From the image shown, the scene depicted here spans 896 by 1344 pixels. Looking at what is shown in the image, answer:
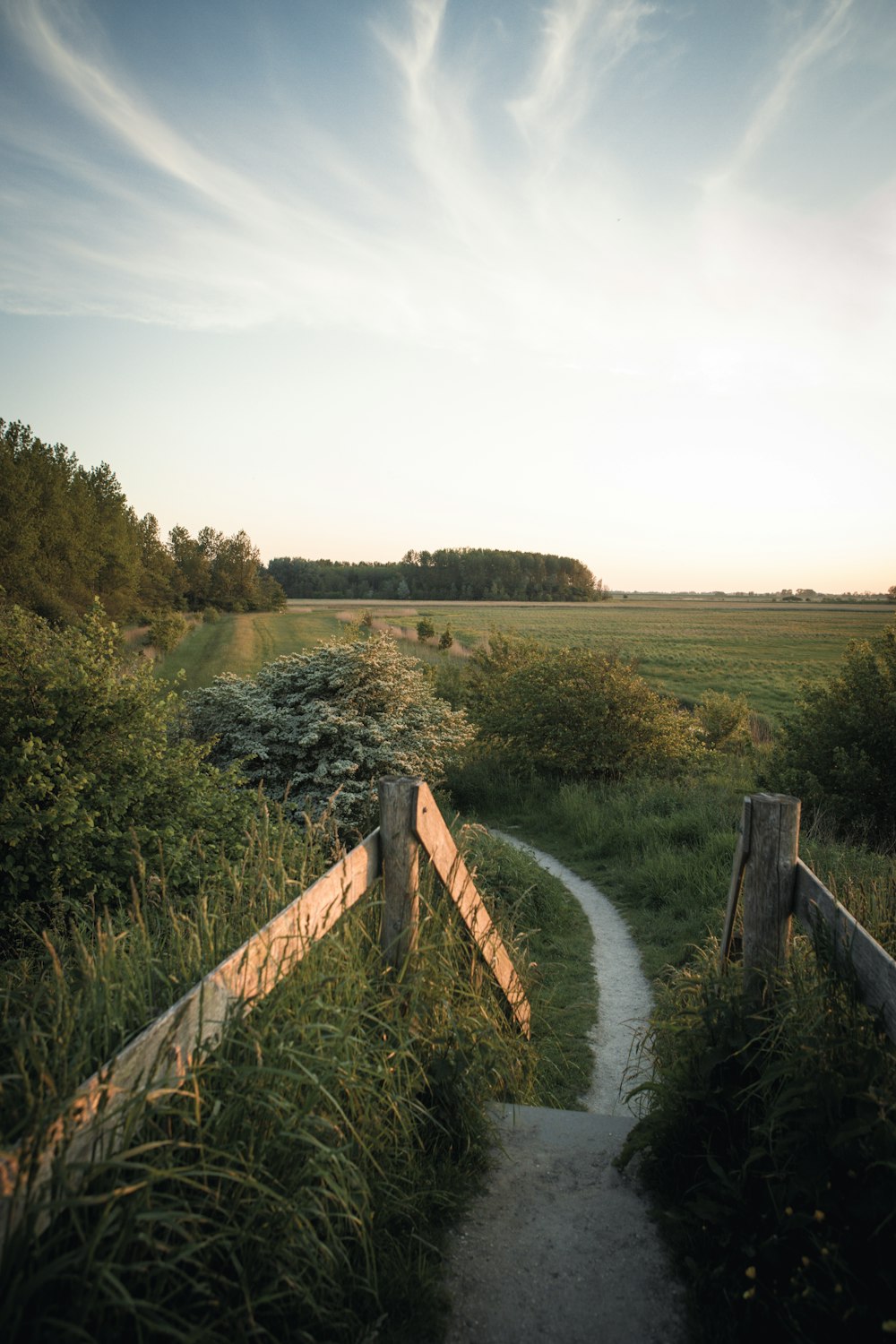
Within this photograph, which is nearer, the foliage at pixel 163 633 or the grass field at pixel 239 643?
the grass field at pixel 239 643

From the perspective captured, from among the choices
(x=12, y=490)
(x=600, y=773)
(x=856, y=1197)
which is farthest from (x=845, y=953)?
(x=12, y=490)

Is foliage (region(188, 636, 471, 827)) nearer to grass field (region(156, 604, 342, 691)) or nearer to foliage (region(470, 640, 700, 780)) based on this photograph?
foliage (region(470, 640, 700, 780))

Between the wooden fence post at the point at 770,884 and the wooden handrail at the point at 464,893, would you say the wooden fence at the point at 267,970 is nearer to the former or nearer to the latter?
the wooden handrail at the point at 464,893

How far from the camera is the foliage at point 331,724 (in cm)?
1020

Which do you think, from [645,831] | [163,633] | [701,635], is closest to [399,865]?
[645,831]

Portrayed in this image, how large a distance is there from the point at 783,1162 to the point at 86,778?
5.09 m

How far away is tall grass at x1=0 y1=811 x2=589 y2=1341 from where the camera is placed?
5.48 feet

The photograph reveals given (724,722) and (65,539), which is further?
(65,539)

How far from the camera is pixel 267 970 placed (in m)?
2.61

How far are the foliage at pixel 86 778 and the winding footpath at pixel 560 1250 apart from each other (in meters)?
3.19

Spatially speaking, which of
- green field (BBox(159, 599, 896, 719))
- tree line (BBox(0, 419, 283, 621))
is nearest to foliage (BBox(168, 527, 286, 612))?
green field (BBox(159, 599, 896, 719))

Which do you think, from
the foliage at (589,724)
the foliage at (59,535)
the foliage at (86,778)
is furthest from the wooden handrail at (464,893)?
the foliage at (59,535)

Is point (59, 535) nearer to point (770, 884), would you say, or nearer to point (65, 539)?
point (65, 539)

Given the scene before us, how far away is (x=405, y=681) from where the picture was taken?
1196cm
